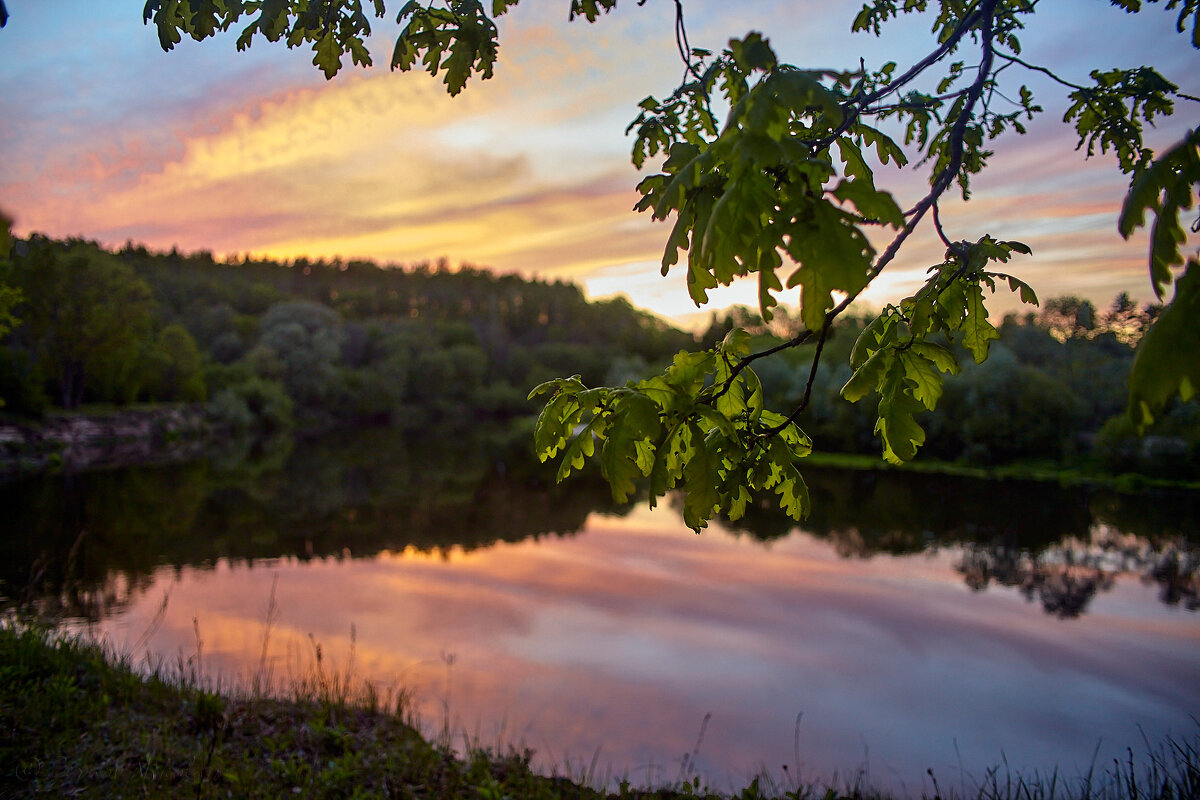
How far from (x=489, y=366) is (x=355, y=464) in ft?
125

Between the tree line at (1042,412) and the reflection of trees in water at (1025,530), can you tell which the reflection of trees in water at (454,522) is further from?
the tree line at (1042,412)

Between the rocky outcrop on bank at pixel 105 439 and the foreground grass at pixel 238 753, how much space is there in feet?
83.7

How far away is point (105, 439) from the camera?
35.4m

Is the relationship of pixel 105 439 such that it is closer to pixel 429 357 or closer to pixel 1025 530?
pixel 429 357

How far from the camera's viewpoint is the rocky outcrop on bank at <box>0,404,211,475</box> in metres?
28.1

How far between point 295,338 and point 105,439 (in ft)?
69.9

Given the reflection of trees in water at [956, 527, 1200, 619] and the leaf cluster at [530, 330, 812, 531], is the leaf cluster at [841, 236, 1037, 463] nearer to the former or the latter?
the leaf cluster at [530, 330, 812, 531]

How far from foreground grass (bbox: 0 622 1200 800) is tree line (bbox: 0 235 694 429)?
5.46m

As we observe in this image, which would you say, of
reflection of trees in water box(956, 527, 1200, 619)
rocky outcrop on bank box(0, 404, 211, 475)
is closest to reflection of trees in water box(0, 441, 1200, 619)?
reflection of trees in water box(956, 527, 1200, 619)

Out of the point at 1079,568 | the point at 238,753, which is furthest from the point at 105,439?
Result: the point at 1079,568

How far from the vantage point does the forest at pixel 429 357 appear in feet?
90.8

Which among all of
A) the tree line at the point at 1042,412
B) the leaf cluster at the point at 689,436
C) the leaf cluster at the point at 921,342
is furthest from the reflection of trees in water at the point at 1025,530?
the leaf cluster at the point at 689,436

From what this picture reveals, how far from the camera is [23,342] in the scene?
35.8 metres

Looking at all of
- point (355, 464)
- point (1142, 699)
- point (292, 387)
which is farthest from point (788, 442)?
point (292, 387)
